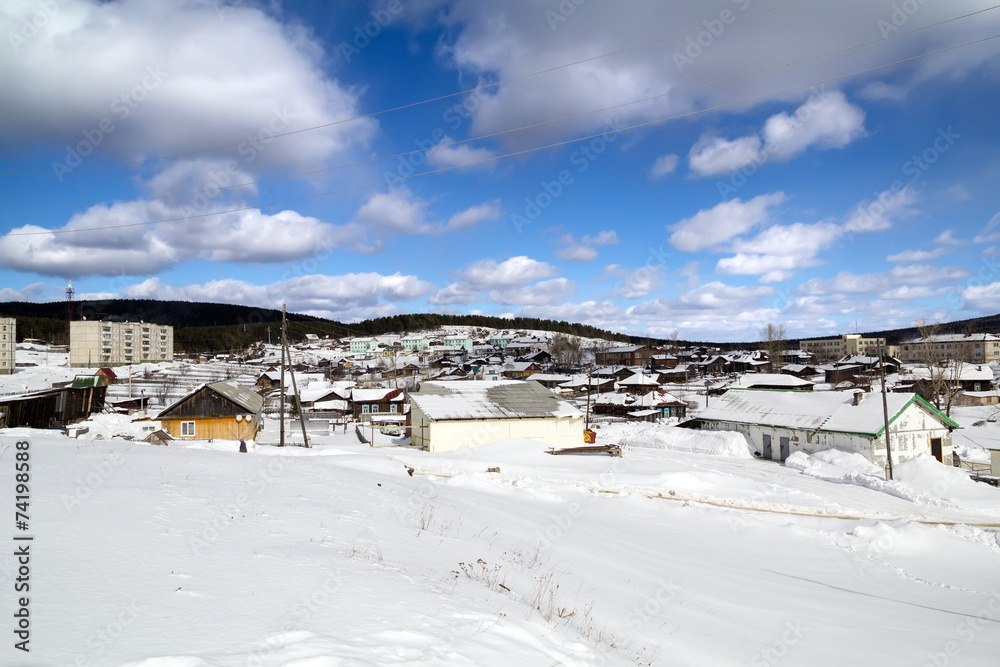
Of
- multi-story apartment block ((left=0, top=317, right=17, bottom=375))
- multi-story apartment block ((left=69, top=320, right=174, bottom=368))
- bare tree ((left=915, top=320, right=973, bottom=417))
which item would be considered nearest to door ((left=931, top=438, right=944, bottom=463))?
bare tree ((left=915, top=320, right=973, bottom=417))

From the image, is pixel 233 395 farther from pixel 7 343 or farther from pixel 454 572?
pixel 7 343

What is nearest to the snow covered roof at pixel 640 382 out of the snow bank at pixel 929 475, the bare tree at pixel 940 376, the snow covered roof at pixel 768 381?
the snow covered roof at pixel 768 381

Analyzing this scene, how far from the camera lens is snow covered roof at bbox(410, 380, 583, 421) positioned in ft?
103

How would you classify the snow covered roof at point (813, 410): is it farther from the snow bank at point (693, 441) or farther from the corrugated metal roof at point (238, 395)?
the corrugated metal roof at point (238, 395)

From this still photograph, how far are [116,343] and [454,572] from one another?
450 ft

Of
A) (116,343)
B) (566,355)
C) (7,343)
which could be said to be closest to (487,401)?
(7,343)

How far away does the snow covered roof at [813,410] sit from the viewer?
104 feet

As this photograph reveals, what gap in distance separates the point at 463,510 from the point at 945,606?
9.73 m

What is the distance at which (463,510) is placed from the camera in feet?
41.2

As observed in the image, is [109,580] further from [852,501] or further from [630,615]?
[852,501]

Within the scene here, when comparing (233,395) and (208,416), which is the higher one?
(233,395)

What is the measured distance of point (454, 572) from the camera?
732cm

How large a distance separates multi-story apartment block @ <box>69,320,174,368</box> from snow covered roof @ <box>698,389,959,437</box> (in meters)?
107

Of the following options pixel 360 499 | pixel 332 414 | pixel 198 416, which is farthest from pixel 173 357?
pixel 360 499
